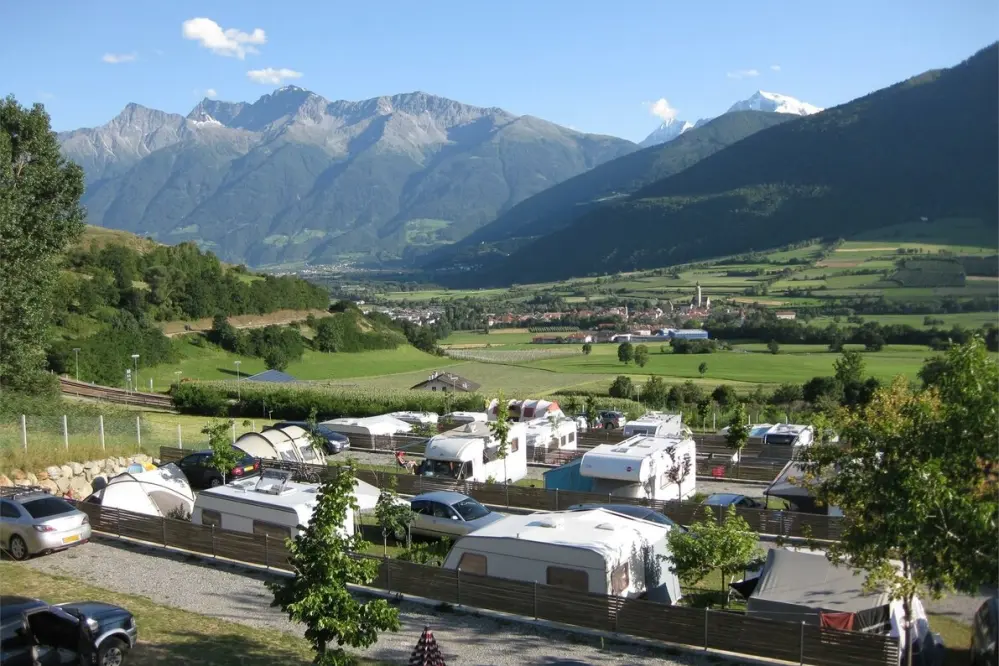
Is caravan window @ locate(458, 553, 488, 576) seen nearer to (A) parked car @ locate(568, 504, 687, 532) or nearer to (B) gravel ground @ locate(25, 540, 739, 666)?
(B) gravel ground @ locate(25, 540, 739, 666)

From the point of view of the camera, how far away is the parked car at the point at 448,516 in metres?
19.0

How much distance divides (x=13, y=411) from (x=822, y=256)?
138625mm

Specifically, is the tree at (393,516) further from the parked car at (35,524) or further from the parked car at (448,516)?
the parked car at (35,524)

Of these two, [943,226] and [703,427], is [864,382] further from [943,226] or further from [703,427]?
[943,226]

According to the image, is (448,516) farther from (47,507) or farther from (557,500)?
(47,507)

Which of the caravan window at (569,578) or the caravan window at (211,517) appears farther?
the caravan window at (211,517)

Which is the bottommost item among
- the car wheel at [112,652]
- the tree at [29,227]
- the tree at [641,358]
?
the tree at [641,358]

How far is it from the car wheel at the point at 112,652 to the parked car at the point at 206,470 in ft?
42.5

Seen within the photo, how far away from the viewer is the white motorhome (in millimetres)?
27719

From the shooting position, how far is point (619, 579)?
14.2 metres

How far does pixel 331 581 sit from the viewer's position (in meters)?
10.7

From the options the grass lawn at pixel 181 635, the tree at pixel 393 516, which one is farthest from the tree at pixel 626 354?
the grass lawn at pixel 181 635

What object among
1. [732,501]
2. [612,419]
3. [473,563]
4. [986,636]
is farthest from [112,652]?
[612,419]

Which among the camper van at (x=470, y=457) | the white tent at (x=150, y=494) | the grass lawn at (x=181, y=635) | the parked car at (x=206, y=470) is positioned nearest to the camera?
the grass lawn at (x=181, y=635)
